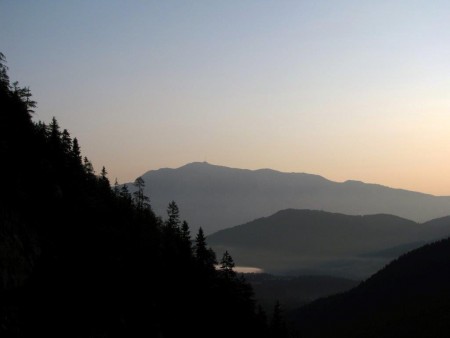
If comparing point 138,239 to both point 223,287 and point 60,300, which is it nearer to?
point 223,287

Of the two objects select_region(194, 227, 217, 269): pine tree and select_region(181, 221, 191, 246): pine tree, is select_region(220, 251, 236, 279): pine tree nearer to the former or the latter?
select_region(194, 227, 217, 269): pine tree

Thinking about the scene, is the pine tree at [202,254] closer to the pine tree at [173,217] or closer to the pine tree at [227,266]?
the pine tree at [227,266]

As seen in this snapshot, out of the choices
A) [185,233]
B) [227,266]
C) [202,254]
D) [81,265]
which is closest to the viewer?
[81,265]

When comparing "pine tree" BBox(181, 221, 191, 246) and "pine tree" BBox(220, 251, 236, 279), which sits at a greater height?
"pine tree" BBox(181, 221, 191, 246)

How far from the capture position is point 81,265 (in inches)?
2007

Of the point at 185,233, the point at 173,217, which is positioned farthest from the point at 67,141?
the point at 173,217

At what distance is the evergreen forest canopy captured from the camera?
42594 mm

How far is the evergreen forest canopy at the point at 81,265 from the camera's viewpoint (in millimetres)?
42594

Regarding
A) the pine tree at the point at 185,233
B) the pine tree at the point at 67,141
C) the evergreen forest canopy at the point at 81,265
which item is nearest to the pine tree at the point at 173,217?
the pine tree at the point at 185,233

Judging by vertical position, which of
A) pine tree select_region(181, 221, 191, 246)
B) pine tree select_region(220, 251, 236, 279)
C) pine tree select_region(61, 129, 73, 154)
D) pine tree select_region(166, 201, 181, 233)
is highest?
pine tree select_region(61, 129, 73, 154)

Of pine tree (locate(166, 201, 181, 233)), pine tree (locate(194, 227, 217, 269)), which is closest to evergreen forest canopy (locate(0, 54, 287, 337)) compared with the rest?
pine tree (locate(194, 227, 217, 269))

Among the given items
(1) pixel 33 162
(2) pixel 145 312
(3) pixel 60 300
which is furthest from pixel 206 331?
(1) pixel 33 162

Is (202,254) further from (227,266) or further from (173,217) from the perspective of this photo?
(173,217)

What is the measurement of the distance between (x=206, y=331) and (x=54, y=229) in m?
32.2
